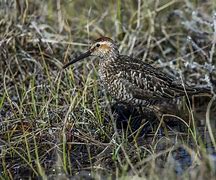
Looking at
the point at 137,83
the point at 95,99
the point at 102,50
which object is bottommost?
the point at 95,99

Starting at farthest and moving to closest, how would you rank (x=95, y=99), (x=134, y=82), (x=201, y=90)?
(x=201, y=90) → (x=134, y=82) → (x=95, y=99)

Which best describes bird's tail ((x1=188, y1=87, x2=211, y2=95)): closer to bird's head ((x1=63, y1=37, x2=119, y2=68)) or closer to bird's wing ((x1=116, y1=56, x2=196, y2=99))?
bird's wing ((x1=116, y1=56, x2=196, y2=99))

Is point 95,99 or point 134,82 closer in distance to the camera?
point 95,99

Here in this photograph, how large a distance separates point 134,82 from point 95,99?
47 centimetres

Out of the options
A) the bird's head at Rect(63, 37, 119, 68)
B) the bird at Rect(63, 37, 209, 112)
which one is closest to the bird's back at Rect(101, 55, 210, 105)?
the bird at Rect(63, 37, 209, 112)

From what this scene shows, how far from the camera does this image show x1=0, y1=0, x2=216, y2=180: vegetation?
533cm

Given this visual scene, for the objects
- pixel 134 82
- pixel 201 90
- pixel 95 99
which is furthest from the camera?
pixel 201 90

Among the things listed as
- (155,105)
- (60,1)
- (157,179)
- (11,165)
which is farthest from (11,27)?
(157,179)

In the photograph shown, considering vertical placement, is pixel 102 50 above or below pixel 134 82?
above

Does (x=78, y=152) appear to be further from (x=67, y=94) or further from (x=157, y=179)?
(x=157, y=179)

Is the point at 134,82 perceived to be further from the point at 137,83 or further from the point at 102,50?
the point at 102,50

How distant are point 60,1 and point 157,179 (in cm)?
457

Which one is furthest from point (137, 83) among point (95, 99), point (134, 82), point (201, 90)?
point (201, 90)

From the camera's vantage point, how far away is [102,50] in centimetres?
681
